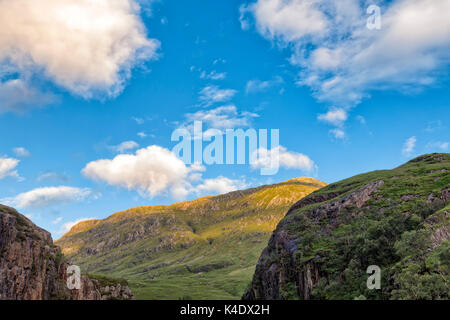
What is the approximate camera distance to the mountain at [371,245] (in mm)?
42531

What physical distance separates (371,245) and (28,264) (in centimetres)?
11035

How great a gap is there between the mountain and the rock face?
74.0 meters

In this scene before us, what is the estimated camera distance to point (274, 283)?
88625mm

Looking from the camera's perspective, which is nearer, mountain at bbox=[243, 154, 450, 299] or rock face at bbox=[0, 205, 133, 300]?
mountain at bbox=[243, 154, 450, 299]

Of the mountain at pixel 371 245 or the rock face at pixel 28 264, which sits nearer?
the mountain at pixel 371 245

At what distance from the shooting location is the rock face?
3876 inches

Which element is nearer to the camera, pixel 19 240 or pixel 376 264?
pixel 376 264

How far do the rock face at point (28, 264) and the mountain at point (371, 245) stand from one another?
7396 cm

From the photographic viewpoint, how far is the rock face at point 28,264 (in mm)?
98444

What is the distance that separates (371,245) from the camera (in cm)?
6034

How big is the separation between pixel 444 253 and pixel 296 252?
46.6 metres
